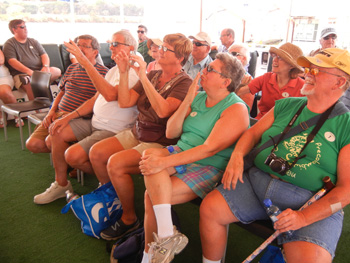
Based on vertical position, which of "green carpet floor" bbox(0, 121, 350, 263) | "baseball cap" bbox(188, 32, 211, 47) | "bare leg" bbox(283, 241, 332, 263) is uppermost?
"baseball cap" bbox(188, 32, 211, 47)

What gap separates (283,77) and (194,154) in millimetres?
1240

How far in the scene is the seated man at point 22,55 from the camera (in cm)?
419

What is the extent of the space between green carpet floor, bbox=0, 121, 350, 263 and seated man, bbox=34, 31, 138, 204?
0.17m

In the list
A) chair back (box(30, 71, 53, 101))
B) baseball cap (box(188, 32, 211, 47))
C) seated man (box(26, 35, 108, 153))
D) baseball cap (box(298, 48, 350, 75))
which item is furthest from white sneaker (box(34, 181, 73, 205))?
baseball cap (box(188, 32, 211, 47))

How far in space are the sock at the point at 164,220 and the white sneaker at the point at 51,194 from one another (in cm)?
124

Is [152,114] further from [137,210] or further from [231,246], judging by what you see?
[231,246]

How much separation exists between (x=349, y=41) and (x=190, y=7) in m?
4.35

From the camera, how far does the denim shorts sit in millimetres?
1133

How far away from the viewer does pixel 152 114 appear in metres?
1.91

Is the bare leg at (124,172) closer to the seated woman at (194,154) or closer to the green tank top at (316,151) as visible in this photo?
the seated woman at (194,154)

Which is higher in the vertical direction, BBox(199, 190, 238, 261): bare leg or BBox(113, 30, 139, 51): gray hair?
BBox(113, 30, 139, 51): gray hair

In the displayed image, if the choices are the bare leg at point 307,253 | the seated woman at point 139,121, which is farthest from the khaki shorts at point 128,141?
the bare leg at point 307,253

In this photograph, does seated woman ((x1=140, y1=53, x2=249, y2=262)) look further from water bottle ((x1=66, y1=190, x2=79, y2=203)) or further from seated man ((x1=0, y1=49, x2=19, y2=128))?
seated man ((x1=0, y1=49, x2=19, y2=128))

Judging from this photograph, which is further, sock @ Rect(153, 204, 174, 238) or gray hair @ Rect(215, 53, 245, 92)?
gray hair @ Rect(215, 53, 245, 92)
